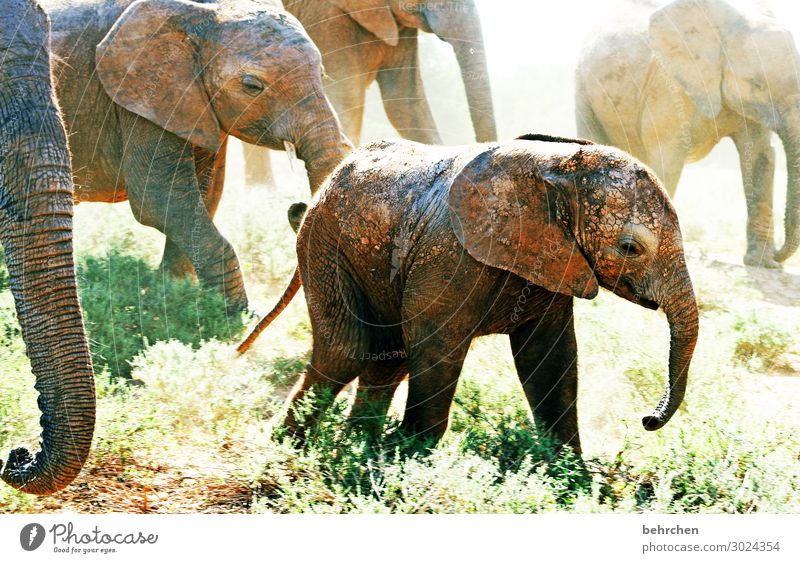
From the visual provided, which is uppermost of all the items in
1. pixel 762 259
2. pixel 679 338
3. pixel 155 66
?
pixel 155 66

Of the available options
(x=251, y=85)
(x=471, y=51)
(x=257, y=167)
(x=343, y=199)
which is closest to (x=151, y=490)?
(x=343, y=199)

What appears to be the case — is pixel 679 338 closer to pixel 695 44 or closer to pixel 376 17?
pixel 376 17

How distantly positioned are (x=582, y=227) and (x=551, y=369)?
2.92 feet

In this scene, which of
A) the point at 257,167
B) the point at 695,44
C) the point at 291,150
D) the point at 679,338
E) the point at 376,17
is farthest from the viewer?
the point at 257,167

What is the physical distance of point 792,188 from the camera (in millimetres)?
11219

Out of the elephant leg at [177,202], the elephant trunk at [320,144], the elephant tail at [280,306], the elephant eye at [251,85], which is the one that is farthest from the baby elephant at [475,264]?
the elephant eye at [251,85]

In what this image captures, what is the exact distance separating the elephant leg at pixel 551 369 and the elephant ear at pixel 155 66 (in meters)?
3.57

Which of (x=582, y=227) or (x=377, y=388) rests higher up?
(x=582, y=227)

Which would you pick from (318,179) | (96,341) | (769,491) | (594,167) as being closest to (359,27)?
(318,179)

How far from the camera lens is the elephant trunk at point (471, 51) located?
11.4 metres

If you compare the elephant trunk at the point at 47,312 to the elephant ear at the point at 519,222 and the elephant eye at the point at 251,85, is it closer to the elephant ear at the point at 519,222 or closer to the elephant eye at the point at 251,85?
the elephant ear at the point at 519,222

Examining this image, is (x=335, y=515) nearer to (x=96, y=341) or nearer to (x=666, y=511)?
(x=666, y=511)

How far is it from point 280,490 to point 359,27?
7.65m

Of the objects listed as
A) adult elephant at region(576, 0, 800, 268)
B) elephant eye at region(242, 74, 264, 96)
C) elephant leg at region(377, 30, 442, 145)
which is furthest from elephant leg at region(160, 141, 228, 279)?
adult elephant at region(576, 0, 800, 268)
